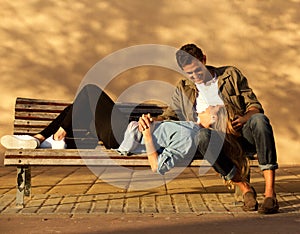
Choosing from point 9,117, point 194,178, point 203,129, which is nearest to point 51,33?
point 9,117

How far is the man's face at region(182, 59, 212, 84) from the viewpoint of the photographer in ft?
16.2

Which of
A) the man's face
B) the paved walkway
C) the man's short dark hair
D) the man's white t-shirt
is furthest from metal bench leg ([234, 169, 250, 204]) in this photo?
the man's short dark hair

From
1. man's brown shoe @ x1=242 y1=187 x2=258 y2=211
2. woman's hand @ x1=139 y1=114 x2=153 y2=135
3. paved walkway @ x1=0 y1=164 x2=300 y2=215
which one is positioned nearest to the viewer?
man's brown shoe @ x1=242 y1=187 x2=258 y2=211

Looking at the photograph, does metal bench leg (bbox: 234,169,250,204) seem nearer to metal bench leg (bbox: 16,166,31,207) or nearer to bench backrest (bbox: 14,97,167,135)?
bench backrest (bbox: 14,97,167,135)

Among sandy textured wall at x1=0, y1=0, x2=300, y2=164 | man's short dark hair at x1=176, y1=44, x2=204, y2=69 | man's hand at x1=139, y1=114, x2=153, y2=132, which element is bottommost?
man's hand at x1=139, y1=114, x2=153, y2=132

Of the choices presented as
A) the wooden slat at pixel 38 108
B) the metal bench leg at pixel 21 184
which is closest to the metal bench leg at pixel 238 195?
the metal bench leg at pixel 21 184

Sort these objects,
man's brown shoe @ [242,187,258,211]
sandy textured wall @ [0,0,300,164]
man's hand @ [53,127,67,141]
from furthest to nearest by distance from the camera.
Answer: sandy textured wall @ [0,0,300,164]
man's hand @ [53,127,67,141]
man's brown shoe @ [242,187,258,211]

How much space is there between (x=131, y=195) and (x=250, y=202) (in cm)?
126

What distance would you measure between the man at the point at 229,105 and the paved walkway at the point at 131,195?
0.39 meters

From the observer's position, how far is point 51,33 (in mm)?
8234

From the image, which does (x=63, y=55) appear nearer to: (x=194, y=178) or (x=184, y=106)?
(x=194, y=178)

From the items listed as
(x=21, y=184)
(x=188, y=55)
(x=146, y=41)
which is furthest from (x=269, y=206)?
(x=146, y=41)

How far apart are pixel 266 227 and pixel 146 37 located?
459 centimetres

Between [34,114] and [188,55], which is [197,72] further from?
[34,114]
